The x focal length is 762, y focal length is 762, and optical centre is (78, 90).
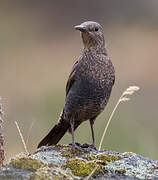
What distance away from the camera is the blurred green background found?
9438 mm

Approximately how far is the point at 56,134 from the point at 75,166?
1.51 metres

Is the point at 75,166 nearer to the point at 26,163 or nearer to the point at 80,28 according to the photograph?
the point at 26,163

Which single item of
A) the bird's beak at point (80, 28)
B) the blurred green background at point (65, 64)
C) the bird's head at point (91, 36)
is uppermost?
the bird's beak at point (80, 28)

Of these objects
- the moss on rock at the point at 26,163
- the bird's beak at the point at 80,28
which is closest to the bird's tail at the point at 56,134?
the bird's beak at the point at 80,28

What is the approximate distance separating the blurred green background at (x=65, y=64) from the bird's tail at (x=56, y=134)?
1092 millimetres

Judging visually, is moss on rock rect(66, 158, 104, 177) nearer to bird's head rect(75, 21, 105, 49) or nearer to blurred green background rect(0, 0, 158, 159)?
bird's head rect(75, 21, 105, 49)

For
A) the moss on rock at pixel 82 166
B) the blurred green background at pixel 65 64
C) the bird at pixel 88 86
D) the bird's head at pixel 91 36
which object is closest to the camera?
the moss on rock at pixel 82 166

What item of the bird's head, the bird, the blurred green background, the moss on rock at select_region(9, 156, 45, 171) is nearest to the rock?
the moss on rock at select_region(9, 156, 45, 171)

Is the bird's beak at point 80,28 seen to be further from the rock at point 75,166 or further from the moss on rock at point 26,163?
the moss on rock at point 26,163

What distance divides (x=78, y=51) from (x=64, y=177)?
1013 centimetres

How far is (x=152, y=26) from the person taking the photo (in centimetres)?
1681

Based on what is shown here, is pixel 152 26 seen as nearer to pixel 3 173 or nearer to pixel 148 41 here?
pixel 148 41

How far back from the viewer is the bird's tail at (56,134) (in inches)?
274

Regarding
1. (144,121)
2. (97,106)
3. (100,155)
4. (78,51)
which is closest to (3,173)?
(100,155)
